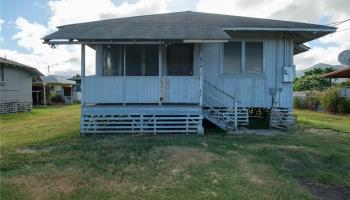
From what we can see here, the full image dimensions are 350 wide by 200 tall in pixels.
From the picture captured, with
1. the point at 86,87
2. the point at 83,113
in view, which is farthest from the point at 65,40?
the point at 83,113

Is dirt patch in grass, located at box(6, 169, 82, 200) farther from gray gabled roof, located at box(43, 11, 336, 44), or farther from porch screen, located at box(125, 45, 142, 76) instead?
porch screen, located at box(125, 45, 142, 76)

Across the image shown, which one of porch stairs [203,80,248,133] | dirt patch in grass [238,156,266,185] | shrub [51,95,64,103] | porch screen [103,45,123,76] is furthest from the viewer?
shrub [51,95,64,103]

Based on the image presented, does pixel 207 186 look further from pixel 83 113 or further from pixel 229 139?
pixel 83 113

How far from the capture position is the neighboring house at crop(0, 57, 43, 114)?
25.7 metres

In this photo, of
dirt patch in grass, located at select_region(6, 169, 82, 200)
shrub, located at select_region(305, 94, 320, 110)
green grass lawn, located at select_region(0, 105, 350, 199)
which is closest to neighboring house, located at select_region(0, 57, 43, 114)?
green grass lawn, located at select_region(0, 105, 350, 199)

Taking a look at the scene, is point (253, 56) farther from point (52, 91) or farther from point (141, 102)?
point (52, 91)

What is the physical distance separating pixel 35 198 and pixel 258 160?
458 cm

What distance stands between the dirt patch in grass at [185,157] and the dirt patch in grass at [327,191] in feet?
6.82

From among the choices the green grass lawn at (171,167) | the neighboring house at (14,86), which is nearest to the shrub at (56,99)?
the neighboring house at (14,86)

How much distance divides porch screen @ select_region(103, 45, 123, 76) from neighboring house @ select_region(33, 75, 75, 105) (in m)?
26.8

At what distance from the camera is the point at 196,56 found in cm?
1311

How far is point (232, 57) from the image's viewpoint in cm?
1341

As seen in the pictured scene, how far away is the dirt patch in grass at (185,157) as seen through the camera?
7.18 metres

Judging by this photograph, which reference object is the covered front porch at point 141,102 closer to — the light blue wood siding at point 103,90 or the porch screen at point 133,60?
the light blue wood siding at point 103,90
